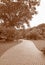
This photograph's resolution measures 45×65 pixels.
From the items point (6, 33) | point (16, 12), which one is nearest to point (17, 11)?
point (16, 12)

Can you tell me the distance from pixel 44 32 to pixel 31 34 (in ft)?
0.71

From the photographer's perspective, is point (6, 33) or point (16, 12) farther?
point (16, 12)

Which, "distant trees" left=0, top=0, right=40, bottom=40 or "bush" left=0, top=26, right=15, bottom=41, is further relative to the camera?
"distant trees" left=0, top=0, right=40, bottom=40

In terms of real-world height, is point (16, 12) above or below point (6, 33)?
above

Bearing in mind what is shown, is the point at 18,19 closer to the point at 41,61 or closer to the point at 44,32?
the point at 44,32

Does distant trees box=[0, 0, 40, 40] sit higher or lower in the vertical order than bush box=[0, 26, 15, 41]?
higher

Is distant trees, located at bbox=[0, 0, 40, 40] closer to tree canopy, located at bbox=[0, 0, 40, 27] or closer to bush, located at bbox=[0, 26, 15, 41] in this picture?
tree canopy, located at bbox=[0, 0, 40, 27]

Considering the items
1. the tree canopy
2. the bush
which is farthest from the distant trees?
the bush

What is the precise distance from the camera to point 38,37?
201 centimetres

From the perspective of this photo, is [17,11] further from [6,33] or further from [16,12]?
[6,33]

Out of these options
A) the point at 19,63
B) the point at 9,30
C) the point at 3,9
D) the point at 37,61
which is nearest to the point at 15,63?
the point at 19,63

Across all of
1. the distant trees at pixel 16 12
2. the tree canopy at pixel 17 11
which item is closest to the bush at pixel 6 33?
the distant trees at pixel 16 12

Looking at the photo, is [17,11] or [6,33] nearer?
[6,33]

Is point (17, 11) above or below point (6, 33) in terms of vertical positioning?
above
